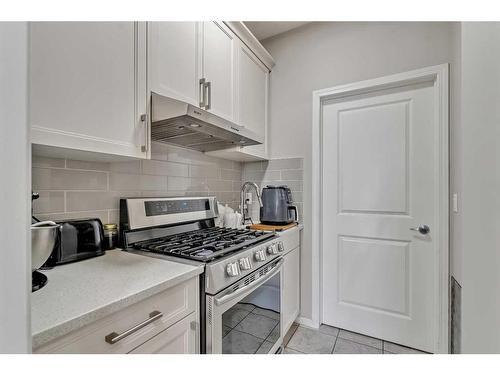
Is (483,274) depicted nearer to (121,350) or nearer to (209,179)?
(121,350)

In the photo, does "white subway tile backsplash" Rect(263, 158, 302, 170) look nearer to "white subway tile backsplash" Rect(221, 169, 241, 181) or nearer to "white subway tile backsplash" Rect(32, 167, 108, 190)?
"white subway tile backsplash" Rect(221, 169, 241, 181)

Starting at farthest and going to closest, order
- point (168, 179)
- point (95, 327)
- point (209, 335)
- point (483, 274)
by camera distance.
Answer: point (168, 179), point (209, 335), point (95, 327), point (483, 274)

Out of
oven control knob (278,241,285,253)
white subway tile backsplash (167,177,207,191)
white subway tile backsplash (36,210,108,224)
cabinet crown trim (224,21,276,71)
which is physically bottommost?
oven control knob (278,241,285,253)

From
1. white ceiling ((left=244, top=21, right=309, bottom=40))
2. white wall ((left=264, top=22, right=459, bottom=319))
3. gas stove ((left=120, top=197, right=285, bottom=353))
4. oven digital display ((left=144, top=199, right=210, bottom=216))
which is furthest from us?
white ceiling ((left=244, top=21, right=309, bottom=40))

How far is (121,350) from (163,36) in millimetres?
1292

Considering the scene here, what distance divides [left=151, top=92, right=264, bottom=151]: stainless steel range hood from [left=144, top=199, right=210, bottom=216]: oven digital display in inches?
15.2

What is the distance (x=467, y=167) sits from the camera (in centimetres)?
45

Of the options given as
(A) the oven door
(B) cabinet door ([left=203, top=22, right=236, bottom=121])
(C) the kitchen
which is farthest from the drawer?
(B) cabinet door ([left=203, top=22, right=236, bottom=121])

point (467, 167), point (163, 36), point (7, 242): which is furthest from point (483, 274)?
point (163, 36)

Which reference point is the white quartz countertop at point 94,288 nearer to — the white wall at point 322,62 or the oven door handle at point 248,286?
the oven door handle at point 248,286

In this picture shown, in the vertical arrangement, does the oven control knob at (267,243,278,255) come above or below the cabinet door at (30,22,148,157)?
below

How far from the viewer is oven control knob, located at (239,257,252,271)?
1.10 m

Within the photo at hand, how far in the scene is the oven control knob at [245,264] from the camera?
110 centimetres

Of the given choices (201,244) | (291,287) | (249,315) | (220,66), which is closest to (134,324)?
(201,244)
